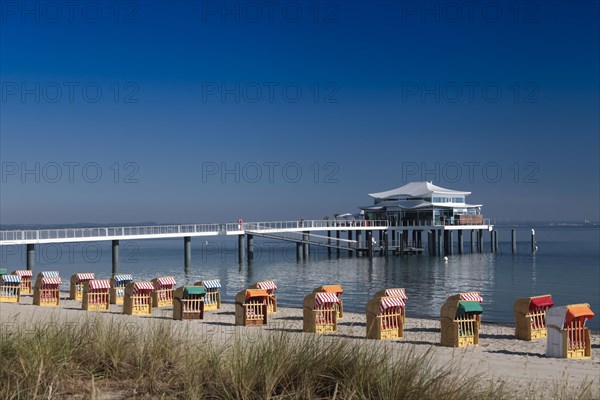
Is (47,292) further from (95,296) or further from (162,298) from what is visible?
(162,298)

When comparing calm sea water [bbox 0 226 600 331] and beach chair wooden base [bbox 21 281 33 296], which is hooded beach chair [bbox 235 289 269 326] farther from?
beach chair wooden base [bbox 21 281 33 296]

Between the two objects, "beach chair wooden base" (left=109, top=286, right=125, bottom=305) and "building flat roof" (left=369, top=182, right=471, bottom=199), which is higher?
"building flat roof" (left=369, top=182, right=471, bottom=199)

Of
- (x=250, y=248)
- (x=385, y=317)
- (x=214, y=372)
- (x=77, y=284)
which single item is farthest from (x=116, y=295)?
(x=250, y=248)

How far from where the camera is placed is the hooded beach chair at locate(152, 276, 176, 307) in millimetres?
22203

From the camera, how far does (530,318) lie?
15859 millimetres

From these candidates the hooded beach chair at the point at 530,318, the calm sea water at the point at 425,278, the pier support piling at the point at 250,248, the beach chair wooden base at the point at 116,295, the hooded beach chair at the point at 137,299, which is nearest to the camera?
the hooded beach chair at the point at 530,318

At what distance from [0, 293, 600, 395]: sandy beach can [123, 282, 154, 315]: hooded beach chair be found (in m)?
0.43

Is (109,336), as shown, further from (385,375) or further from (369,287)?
(369,287)

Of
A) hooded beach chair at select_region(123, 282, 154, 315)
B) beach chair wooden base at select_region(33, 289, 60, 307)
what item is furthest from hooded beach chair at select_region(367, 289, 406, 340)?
beach chair wooden base at select_region(33, 289, 60, 307)

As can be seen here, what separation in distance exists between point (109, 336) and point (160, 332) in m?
0.64

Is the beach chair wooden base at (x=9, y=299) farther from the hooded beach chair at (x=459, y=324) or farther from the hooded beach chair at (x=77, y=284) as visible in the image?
the hooded beach chair at (x=459, y=324)

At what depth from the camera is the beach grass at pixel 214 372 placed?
6227 millimetres

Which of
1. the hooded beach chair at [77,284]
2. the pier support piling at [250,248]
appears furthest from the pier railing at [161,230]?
A: the hooded beach chair at [77,284]

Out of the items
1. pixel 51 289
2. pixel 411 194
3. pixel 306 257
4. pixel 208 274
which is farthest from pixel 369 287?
pixel 411 194
